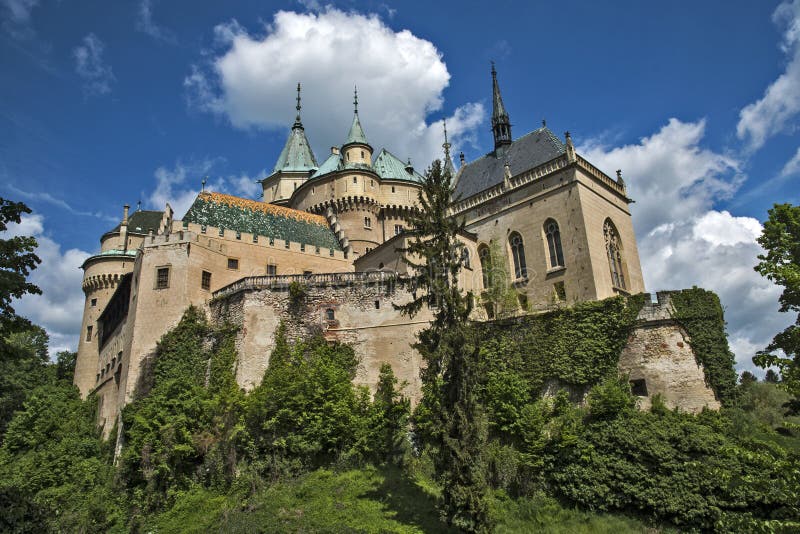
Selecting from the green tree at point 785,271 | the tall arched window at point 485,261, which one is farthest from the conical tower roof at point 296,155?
the green tree at point 785,271

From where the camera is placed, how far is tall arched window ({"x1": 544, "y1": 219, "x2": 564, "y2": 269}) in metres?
37.0

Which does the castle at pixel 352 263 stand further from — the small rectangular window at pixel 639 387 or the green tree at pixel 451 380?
the green tree at pixel 451 380

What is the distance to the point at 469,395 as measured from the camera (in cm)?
2189

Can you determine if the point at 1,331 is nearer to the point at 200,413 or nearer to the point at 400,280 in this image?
the point at 200,413

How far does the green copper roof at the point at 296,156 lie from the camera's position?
197ft

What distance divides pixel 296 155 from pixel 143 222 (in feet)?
54.7

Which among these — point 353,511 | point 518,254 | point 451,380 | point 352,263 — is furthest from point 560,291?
point 353,511

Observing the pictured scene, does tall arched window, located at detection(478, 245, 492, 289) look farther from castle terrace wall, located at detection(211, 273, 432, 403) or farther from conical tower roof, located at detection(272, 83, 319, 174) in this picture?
conical tower roof, located at detection(272, 83, 319, 174)

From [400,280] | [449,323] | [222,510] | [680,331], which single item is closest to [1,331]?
[222,510]

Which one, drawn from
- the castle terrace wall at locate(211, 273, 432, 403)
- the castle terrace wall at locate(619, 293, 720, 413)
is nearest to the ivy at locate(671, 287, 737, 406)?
the castle terrace wall at locate(619, 293, 720, 413)

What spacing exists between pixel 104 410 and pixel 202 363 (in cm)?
1136

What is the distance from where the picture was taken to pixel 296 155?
6131 cm

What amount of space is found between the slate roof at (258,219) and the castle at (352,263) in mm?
115

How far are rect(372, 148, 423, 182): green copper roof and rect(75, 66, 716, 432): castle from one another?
2868mm
